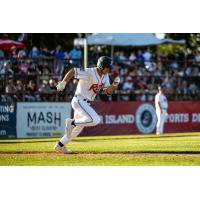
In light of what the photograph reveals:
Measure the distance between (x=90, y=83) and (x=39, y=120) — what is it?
8110 millimetres

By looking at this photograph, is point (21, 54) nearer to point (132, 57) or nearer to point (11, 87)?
point (11, 87)

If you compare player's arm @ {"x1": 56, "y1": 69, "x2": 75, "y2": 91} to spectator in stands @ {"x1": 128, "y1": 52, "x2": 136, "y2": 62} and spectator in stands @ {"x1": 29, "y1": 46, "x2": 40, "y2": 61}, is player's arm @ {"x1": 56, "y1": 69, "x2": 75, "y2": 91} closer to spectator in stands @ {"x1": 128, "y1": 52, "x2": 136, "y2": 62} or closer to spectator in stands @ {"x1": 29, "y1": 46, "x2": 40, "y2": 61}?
spectator in stands @ {"x1": 29, "y1": 46, "x2": 40, "y2": 61}

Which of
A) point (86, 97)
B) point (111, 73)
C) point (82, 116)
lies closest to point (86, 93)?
point (86, 97)

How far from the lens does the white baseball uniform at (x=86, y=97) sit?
12.6 m

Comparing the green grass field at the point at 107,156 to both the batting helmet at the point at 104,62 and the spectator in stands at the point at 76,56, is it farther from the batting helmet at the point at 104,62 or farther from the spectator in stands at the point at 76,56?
the spectator in stands at the point at 76,56

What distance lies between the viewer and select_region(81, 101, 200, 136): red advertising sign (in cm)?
2258

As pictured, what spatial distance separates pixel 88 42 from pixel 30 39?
79.9 inches

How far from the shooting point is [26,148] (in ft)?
47.4

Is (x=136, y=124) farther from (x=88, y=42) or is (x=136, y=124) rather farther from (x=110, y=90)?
(x=110, y=90)

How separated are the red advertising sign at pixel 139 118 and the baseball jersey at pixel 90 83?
8.96m

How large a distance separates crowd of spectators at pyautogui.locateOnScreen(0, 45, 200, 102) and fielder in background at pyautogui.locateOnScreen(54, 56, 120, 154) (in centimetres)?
670

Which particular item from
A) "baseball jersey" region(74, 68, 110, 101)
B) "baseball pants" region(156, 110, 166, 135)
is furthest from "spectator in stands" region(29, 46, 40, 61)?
"baseball jersey" region(74, 68, 110, 101)

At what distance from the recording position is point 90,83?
1284 cm

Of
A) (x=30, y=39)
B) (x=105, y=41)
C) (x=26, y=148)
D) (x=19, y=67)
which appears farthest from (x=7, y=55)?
(x=26, y=148)
